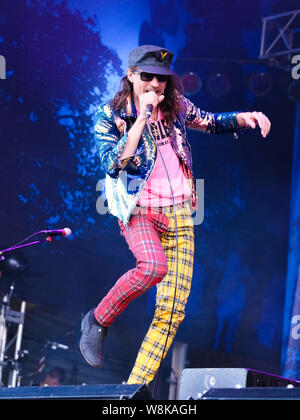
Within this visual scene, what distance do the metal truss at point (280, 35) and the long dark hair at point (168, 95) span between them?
13.1 feet

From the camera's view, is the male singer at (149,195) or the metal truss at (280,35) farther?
the metal truss at (280,35)

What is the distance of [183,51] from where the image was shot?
7.60m

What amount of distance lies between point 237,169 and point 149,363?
17.5 ft

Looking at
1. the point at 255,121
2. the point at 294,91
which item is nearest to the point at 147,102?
the point at 255,121

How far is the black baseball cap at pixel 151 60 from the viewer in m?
3.16

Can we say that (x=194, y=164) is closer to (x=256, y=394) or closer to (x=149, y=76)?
(x=149, y=76)

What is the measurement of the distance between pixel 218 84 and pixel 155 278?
504 centimetres

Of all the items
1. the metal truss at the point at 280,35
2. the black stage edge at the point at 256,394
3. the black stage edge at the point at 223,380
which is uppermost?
the metal truss at the point at 280,35

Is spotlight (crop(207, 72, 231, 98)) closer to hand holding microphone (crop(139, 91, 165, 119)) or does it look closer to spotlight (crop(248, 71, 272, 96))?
spotlight (crop(248, 71, 272, 96))

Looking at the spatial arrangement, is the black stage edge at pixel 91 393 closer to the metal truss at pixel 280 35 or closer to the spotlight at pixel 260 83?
the metal truss at pixel 280 35

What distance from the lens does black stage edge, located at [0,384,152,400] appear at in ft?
6.37

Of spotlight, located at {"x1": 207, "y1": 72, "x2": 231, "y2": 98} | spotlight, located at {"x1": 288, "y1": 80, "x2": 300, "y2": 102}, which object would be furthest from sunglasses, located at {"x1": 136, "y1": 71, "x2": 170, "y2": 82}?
spotlight, located at {"x1": 288, "y1": 80, "x2": 300, "y2": 102}

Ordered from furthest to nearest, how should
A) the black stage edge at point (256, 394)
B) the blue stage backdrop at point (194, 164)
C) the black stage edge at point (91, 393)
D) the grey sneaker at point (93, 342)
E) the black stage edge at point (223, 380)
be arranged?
the blue stage backdrop at point (194, 164) < the grey sneaker at point (93, 342) < the black stage edge at point (223, 380) < the black stage edge at point (91, 393) < the black stage edge at point (256, 394)

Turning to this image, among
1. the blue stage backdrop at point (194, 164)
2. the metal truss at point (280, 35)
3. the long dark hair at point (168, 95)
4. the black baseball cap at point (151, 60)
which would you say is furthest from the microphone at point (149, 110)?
the metal truss at point (280, 35)
